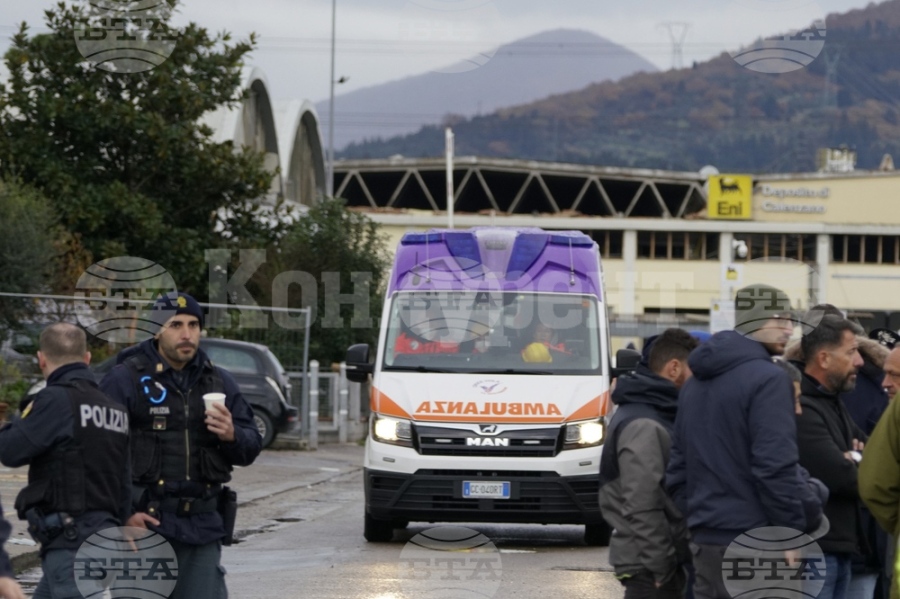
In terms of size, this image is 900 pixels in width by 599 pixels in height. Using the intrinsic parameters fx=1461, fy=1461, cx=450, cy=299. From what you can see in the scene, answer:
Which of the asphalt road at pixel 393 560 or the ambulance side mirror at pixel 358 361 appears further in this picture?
the ambulance side mirror at pixel 358 361

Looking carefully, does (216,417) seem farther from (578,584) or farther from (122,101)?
(122,101)

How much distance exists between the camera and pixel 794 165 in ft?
646

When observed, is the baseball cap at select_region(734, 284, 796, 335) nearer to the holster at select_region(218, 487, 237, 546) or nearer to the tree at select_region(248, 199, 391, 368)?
the holster at select_region(218, 487, 237, 546)

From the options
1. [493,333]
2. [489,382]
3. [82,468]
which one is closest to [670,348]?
[82,468]

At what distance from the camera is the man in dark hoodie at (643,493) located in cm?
629

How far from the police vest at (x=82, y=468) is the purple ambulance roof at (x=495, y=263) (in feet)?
22.8

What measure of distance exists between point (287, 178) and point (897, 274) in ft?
111

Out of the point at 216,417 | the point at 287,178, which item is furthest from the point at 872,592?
the point at 287,178

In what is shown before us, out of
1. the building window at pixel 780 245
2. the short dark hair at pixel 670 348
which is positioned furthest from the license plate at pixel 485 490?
the building window at pixel 780 245

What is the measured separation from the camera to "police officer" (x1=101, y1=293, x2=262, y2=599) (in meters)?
6.41

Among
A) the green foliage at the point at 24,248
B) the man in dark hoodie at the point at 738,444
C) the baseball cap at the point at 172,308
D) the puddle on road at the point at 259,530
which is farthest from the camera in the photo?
the green foliage at the point at 24,248

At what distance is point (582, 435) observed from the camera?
12.0 meters

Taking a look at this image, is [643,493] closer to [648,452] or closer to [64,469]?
[648,452]

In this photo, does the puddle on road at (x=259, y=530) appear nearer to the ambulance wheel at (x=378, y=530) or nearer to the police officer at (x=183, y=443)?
the ambulance wheel at (x=378, y=530)
